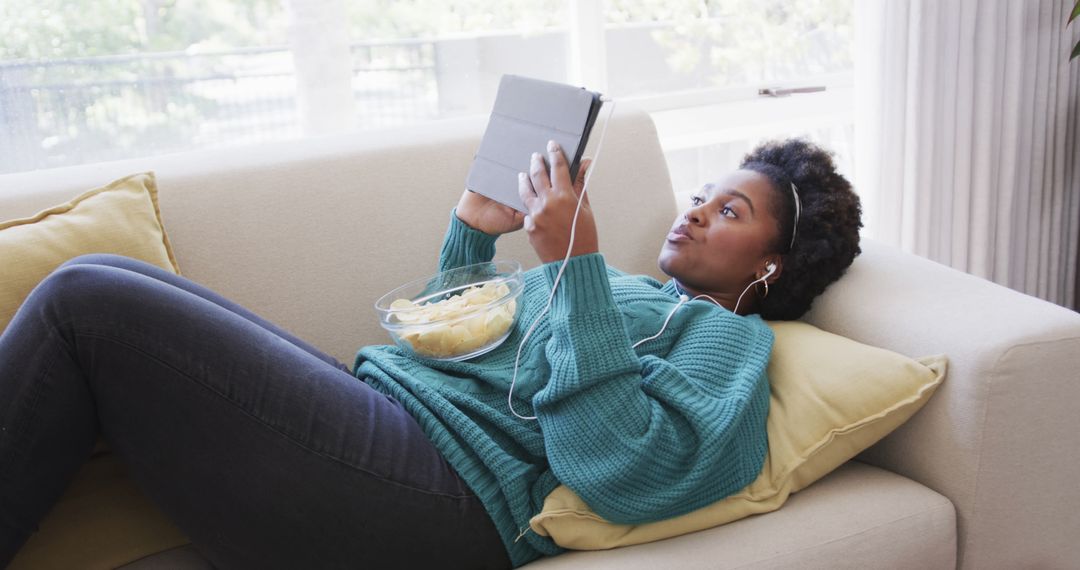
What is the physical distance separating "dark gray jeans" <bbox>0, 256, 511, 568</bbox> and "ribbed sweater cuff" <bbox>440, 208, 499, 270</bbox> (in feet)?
1.52

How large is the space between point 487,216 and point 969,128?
1.62 metres

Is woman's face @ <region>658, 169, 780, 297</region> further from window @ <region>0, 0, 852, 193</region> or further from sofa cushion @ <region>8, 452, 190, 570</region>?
window @ <region>0, 0, 852, 193</region>

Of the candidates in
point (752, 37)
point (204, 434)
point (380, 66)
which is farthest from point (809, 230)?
point (752, 37)

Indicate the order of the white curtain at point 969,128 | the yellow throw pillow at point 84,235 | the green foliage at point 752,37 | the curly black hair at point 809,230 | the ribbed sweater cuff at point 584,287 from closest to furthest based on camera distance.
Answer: the ribbed sweater cuff at point 584,287
the yellow throw pillow at point 84,235
the curly black hair at point 809,230
the white curtain at point 969,128
the green foliage at point 752,37

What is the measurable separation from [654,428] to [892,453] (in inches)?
16.9

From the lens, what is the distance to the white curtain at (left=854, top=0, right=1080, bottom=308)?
2484 millimetres

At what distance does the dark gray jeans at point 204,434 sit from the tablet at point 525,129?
0.40 metres

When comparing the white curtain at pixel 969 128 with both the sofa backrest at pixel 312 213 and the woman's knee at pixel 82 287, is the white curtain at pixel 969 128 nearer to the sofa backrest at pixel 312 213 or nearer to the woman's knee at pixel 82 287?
the sofa backrest at pixel 312 213

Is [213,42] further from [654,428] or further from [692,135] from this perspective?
[654,428]

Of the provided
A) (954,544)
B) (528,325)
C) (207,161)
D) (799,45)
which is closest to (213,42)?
(207,161)

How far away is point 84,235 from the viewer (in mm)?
1392

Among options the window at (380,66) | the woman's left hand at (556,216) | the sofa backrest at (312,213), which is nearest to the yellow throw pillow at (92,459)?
the sofa backrest at (312,213)

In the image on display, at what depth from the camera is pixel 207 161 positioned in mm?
1647

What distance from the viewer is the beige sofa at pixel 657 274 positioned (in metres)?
1.25
